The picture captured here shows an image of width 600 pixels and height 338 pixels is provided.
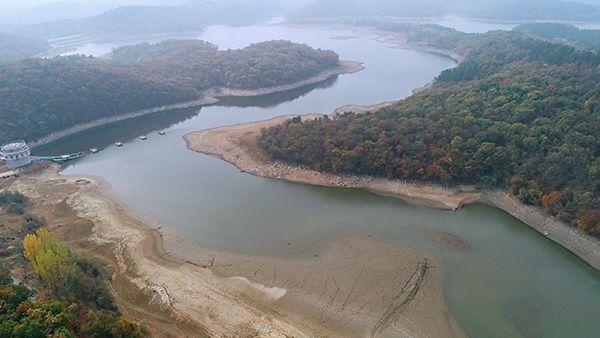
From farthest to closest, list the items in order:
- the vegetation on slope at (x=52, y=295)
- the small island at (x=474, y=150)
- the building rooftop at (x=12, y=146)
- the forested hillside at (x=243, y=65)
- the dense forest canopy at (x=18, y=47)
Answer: the dense forest canopy at (x=18, y=47) → the forested hillside at (x=243, y=65) → the building rooftop at (x=12, y=146) → the small island at (x=474, y=150) → the vegetation on slope at (x=52, y=295)

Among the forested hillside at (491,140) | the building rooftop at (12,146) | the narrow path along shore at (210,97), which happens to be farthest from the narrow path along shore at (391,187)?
the building rooftop at (12,146)

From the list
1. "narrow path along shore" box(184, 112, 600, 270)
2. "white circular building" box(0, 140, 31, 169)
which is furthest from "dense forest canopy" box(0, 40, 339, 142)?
"narrow path along shore" box(184, 112, 600, 270)

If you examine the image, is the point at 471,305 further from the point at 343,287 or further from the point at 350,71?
the point at 350,71

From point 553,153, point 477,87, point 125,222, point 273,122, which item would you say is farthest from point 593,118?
point 125,222

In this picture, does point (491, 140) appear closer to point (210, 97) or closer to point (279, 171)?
point (279, 171)

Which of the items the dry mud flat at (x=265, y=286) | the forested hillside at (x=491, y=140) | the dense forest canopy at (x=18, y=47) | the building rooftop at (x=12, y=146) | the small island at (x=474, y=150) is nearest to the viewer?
the dry mud flat at (x=265, y=286)

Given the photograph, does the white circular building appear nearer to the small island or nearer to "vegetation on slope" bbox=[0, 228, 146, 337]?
the small island

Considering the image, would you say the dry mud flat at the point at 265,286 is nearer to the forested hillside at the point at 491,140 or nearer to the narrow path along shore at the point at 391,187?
the narrow path along shore at the point at 391,187
